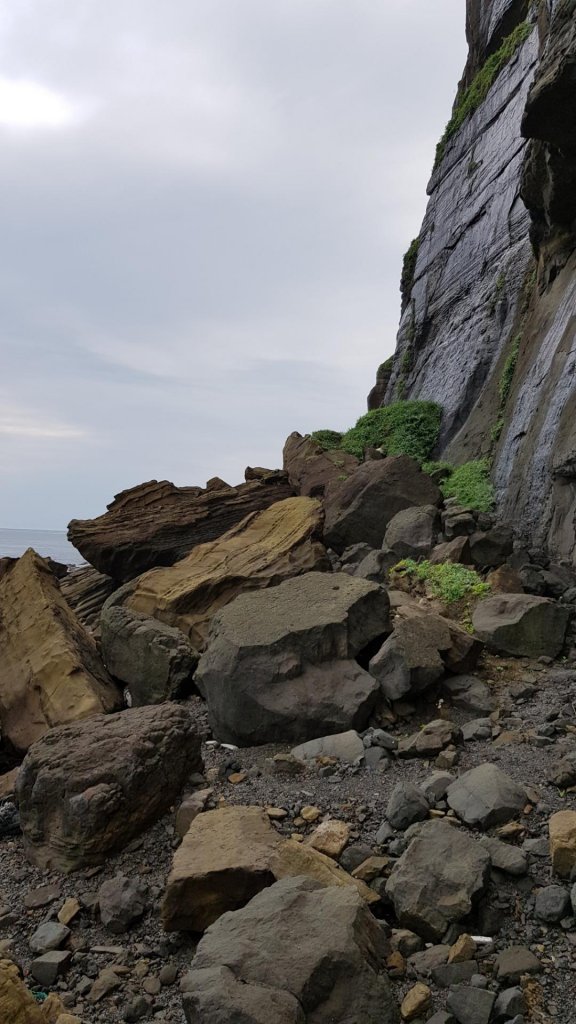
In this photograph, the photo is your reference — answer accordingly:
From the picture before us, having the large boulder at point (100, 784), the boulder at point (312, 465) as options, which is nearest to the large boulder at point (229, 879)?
the large boulder at point (100, 784)

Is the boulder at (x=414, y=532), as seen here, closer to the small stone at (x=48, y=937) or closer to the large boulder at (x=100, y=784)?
the large boulder at (x=100, y=784)

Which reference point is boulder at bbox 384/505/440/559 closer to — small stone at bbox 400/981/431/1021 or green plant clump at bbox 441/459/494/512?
green plant clump at bbox 441/459/494/512

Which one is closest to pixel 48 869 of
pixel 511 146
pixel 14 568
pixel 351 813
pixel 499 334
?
pixel 351 813

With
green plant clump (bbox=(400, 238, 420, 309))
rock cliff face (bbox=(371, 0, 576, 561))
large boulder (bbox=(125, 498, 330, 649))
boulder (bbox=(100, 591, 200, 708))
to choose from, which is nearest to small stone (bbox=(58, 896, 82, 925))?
boulder (bbox=(100, 591, 200, 708))

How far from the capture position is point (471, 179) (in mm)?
21250

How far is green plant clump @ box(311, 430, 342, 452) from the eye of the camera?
63.1ft

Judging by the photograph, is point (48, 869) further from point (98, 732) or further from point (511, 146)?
point (511, 146)

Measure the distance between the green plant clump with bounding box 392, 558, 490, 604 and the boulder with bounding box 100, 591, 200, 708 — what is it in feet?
11.1

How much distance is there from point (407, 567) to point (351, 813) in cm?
564

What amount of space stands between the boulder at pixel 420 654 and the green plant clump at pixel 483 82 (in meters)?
19.5

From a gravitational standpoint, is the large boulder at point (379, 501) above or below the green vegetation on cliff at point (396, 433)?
below

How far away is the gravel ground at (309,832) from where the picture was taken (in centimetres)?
389

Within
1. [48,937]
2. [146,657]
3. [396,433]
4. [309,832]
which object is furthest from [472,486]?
[48,937]

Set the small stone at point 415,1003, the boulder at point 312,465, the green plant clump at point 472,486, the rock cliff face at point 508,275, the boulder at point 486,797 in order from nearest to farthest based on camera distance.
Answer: the small stone at point 415,1003, the boulder at point 486,797, the rock cliff face at point 508,275, the green plant clump at point 472,486, the boulder at point 312,465
